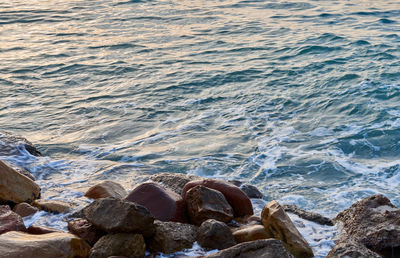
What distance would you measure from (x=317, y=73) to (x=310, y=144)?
394 centimetres

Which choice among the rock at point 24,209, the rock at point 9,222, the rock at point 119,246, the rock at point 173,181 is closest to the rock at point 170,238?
the rock at point 119,246

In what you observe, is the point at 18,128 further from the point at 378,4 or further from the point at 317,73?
the point at 378,4

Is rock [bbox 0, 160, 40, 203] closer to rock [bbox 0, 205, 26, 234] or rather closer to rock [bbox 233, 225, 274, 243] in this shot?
rock [bbox 0, 205, 26, 234]

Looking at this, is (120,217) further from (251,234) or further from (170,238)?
(251,234)

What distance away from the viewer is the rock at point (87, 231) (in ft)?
12.5

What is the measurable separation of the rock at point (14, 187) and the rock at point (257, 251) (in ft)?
7.55

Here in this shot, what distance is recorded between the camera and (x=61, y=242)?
356 cm

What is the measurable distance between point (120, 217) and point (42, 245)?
0.56 metres

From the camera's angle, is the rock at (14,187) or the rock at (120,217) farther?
the rock at (14,187)

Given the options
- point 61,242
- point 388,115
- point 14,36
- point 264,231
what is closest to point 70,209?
point 61,242

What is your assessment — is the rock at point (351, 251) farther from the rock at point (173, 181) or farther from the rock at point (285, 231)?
the rock at point (173, 181)

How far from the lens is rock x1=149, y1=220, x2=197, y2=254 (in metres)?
3.80

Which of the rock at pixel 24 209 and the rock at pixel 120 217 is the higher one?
the rock at pixel 120 217

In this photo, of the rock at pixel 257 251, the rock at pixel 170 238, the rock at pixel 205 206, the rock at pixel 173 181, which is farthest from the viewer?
the rock at pixel 173 181
